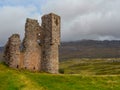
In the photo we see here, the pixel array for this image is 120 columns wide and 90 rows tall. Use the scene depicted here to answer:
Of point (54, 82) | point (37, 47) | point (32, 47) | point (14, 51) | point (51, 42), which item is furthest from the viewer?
point (37, 47)

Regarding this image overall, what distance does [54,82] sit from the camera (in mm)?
50625

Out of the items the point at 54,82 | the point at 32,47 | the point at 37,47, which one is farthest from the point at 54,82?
the point at 37,47

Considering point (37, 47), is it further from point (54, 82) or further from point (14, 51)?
point (54, 82)

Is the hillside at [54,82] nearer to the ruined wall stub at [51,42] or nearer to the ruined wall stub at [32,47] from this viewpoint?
the ruined wall stub at [32,47]

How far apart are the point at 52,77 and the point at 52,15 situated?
19247mm

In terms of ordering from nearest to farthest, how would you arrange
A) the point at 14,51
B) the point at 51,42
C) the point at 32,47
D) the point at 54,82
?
the point at 54,82
the point at 14,51
the point at 32,47
the point at 51,42

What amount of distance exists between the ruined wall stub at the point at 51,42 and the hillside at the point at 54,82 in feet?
42.6

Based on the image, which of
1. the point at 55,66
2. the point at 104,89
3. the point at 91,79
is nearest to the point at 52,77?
the point at 91,79

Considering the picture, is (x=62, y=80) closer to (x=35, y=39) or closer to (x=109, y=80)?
(x=109, y=80)

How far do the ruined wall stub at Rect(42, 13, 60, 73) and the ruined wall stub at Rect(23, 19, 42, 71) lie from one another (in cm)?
131

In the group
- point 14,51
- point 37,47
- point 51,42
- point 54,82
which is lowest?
point 54,82

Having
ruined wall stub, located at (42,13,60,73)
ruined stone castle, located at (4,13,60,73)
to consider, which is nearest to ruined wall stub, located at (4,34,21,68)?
ruined stone castle, located at (4,13,60,73)

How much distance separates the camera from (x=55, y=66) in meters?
68.3

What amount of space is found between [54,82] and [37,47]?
1935 cm
